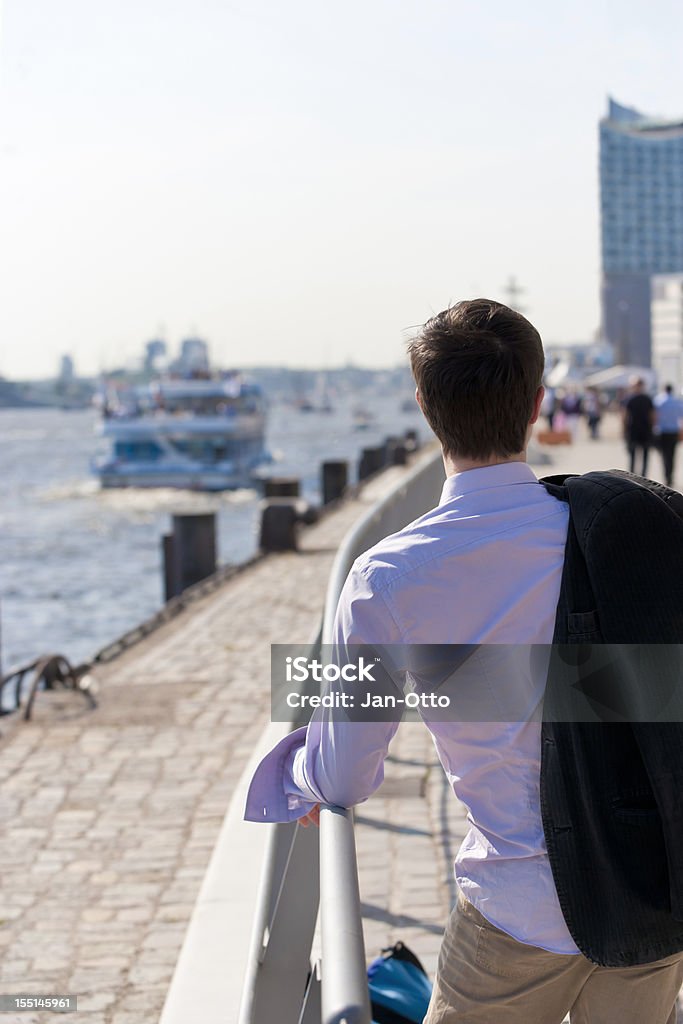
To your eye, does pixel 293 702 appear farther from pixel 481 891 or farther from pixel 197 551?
pixel 197 551

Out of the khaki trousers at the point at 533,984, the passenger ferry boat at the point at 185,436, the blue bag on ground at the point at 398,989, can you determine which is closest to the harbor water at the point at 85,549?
the passenger ferry boat at the point at 185,436

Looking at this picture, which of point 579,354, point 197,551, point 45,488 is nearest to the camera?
point 197,551

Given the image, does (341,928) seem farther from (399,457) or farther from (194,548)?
(399,457)

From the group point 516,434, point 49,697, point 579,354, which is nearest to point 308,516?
point 49,697

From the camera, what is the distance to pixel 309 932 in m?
2.60

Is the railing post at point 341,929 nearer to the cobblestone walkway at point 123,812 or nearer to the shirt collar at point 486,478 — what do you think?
the shirt collar at point 486,478

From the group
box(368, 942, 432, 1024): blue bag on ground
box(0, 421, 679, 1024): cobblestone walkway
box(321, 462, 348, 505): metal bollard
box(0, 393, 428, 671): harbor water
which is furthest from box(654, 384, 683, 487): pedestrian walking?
box(321, 462, 348, 505): metal bollard

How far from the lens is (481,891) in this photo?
1785 mm

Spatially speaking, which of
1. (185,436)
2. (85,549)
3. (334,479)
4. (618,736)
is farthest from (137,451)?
(618,736)

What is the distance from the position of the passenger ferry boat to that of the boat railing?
58.7 meters

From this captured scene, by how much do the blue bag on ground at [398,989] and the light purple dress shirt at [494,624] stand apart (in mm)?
1117

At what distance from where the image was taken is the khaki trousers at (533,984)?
1.78 metres

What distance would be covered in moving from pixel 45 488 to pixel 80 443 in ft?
215

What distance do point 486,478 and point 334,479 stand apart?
28838mm
